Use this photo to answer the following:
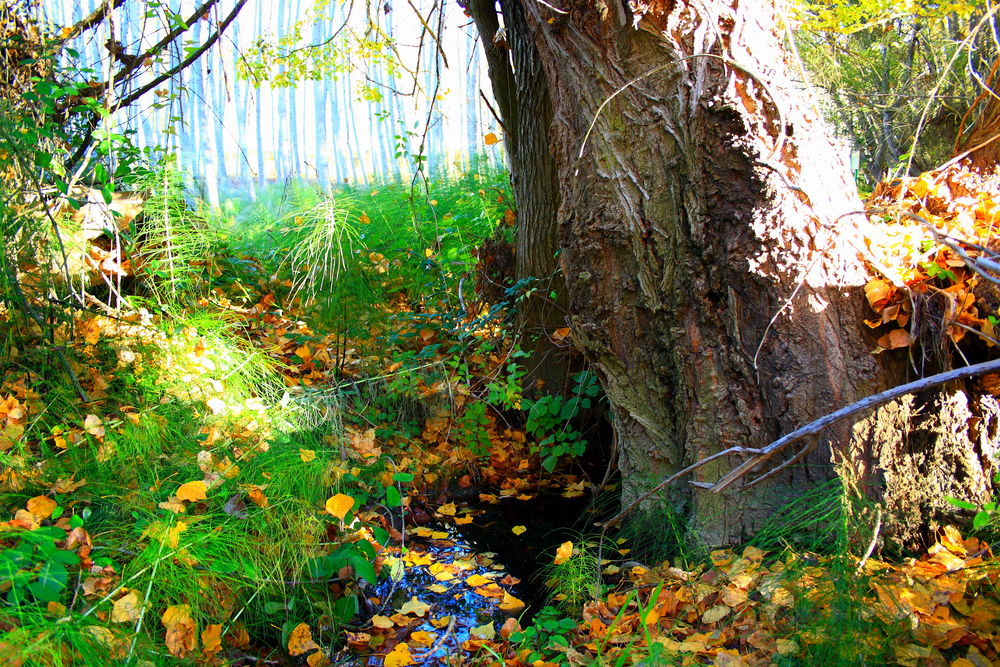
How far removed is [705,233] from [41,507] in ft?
7.79

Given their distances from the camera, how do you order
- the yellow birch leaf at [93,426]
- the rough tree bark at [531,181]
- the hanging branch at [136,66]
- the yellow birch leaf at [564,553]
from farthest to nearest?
the hanging branch at [136,66], the rough tree bark at [531,181], the yellow birch leaf at [93,426], the yellow birch leaf at [564,553]

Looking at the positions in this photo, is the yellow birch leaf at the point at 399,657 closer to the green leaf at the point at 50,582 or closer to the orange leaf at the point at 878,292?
the green leaf at the point at 50,582

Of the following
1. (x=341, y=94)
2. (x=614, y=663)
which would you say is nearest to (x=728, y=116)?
(x=614, y=663)

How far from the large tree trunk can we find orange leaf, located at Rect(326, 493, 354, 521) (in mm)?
1102

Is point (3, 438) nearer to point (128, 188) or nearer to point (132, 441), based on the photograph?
point (132, 441)

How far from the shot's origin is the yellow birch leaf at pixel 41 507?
225 centimetres

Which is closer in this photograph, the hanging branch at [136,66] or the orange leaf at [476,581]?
the orange leaf at [476,581]

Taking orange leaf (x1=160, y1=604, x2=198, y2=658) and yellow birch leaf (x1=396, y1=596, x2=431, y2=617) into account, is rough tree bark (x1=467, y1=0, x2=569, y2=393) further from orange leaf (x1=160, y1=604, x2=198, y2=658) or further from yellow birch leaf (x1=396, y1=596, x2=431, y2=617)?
orange leaf (x1=160, y1=604, x2=198, y2=658)

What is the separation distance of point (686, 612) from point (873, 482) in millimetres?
709

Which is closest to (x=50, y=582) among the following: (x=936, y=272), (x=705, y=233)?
(x=705, y=233)

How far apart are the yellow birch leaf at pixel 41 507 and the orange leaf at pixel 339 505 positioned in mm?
891

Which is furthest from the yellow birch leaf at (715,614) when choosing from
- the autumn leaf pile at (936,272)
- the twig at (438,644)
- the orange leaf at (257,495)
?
the orange leaf at (257,495)

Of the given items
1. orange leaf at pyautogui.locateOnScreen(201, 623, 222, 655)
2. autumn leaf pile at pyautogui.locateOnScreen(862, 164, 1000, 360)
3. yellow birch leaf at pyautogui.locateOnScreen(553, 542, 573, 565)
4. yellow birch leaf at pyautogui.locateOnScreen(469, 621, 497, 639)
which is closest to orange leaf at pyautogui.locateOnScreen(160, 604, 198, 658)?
orange leaf at pyautogui.locateOnScreen(201, 623, 222, 655)

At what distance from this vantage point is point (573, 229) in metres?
2.66
